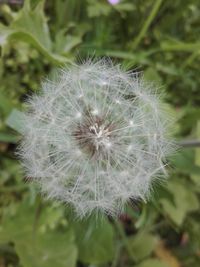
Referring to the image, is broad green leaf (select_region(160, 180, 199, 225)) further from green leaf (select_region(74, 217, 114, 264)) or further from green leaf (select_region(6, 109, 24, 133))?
green leaf (select_region(6, 109, 24, 133))

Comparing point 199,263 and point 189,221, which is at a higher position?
point 189,221

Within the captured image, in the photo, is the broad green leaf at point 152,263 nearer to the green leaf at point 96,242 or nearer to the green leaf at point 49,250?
the green leaf at point 96,242

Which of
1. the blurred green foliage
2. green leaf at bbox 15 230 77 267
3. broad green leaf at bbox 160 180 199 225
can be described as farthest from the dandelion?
broad green leaf at bbox 160 180 199 225

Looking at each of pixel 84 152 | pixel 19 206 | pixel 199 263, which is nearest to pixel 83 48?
pixel 19 206

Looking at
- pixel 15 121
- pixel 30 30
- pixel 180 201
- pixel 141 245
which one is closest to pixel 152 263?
pixel 141 245

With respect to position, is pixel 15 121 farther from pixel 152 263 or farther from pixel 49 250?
pixel 152 263

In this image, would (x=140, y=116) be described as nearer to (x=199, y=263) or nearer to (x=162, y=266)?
(x=162, y=266)
